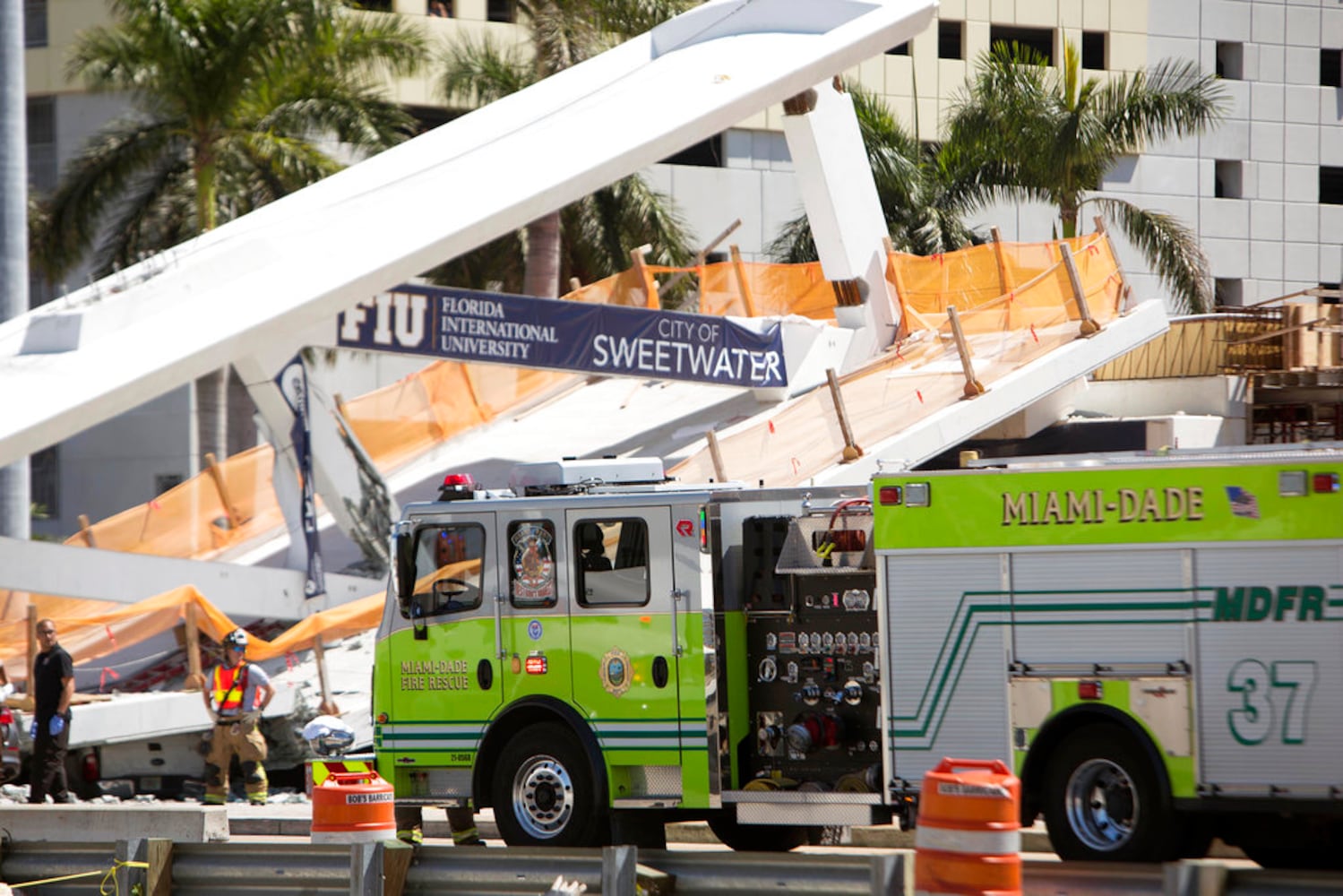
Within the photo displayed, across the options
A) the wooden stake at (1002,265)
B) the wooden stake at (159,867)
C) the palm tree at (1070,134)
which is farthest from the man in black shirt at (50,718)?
the palm tree at (1070,134)

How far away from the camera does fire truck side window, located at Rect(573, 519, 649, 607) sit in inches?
465

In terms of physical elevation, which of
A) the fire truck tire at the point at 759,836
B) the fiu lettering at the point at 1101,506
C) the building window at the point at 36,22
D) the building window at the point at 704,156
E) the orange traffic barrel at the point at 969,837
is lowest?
the fire truck tire at the point at 759,836

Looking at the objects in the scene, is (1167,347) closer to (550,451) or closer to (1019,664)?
(550,451)

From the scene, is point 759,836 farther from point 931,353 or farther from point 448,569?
point 931,353

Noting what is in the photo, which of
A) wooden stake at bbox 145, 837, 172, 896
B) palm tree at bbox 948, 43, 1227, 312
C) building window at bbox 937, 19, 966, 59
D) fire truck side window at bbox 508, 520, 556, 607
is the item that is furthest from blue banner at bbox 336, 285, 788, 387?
building window at bbox 937, 19, 966, 59

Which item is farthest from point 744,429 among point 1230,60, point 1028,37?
point 1230,60

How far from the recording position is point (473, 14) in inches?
2013

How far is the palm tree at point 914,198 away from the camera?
130 feet

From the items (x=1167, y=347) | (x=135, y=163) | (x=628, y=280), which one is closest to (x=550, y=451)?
(x=628, y=280)

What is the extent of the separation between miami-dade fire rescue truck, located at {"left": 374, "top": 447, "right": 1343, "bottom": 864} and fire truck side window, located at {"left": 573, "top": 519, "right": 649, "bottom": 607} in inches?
0.6

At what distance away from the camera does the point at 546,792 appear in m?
12.0

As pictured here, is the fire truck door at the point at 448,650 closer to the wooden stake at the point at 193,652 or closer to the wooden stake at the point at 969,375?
the wooden stake at the point at 193,652

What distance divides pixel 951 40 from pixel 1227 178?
10097 millimetres

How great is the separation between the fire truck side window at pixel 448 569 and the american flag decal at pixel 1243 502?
4872 millimetres
